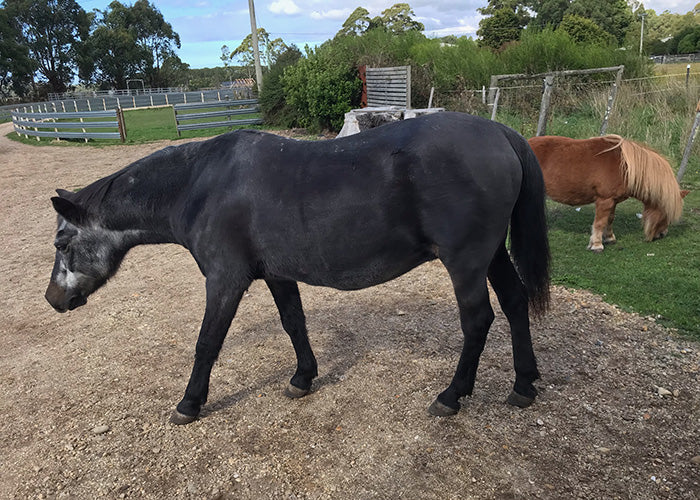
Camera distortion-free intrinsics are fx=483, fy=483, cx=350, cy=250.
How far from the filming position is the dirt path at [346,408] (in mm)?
2729

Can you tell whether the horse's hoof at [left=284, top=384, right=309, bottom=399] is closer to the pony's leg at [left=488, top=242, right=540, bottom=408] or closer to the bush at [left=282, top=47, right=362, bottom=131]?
the pony's leg at [left=488, top=242, right=540, bottom=408]

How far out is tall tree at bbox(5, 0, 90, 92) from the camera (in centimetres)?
5362

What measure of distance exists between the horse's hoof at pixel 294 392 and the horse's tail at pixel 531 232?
1.76 meters

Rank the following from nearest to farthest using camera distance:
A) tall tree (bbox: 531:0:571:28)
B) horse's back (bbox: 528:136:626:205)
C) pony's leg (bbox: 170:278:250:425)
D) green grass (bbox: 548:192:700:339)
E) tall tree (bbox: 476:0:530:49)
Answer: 1. pony's leg (bbox: 170:278:250:425)
2. green grass (bbox: 548:192:700:339)
3. horse's back (bbox: 528:136:626:205)
4. tall tree (bbox: 476:0:530:49)
5. tall tree (bbox: 531:0:571:28)

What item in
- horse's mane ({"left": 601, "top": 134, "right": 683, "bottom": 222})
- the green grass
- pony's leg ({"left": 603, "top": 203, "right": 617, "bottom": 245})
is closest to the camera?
the green grass

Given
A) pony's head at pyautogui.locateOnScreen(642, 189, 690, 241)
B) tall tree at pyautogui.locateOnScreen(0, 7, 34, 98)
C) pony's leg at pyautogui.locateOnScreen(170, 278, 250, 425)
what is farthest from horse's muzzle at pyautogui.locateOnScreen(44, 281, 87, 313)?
tall tree at pyautogui.locateOnScreen(0, 7, 34, 98)

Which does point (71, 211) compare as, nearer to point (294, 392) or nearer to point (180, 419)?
point (180, 419)

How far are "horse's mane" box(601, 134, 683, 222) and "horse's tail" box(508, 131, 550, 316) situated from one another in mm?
3339

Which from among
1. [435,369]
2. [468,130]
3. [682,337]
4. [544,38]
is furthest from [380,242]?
[544,38]

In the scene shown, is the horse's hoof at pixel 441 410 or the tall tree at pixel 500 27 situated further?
the tall tree at pixel 500 27

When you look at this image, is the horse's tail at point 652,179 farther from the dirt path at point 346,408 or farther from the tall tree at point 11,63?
the tall tree at point 11,63

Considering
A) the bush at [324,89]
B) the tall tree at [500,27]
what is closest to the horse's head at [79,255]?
the bush at [324,89]

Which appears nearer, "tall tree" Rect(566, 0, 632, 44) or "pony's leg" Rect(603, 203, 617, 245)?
"pony's leg" Rect(603, 203, 617, 245)

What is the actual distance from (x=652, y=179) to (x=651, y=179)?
12mm
